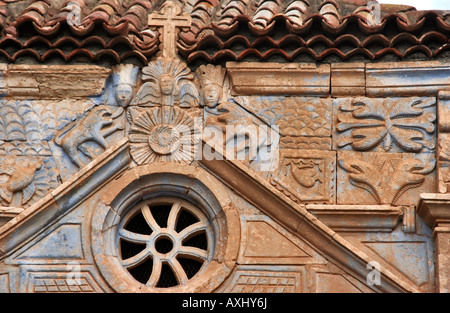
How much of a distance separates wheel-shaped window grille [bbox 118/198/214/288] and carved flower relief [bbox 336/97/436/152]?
141 centimetres

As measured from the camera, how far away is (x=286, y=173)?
11562 millimetres

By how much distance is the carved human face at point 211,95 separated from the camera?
11805 mm

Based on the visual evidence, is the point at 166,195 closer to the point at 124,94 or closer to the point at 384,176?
the point at 124,94

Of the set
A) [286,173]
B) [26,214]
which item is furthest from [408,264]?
[26,214]

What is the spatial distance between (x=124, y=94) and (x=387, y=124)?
2242 millimetres

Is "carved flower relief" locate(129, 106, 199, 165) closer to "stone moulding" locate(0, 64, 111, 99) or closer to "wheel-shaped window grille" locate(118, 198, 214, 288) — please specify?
"wheel-shaped window grille" locate(118, 198, 214, 288)

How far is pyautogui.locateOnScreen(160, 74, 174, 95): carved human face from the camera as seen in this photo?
466 inches

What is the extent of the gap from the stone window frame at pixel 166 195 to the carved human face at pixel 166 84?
664mm

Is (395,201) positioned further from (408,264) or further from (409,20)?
(409,20)

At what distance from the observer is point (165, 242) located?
1153 cm
